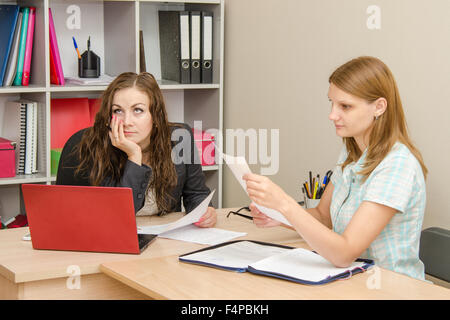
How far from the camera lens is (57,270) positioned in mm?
1521

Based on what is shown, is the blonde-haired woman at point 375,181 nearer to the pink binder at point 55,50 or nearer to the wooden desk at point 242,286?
the wooden desk at point 242,286

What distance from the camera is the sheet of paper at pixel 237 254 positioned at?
156 centimetres

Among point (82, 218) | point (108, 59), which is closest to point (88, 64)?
point (108, 59)

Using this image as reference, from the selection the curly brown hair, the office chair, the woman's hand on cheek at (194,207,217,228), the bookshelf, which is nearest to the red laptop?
the woman's hand on cheek at (194,207,217,228)

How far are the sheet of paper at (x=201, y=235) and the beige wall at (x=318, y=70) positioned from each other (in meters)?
0.72

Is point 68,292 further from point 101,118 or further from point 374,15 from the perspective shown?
point 374,15

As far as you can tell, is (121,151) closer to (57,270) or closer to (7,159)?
(57,270)

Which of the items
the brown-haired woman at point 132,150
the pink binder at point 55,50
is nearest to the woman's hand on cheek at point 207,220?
the brown-haired woman at point 132,150

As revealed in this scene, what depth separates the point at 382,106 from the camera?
1.67m

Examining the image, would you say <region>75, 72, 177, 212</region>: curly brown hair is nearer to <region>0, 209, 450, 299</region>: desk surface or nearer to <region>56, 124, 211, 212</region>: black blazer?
<region>56, 124, 211, 212</region>: black blazer

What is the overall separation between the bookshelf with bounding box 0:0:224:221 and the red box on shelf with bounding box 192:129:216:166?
0.05m

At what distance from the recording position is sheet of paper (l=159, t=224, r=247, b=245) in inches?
71.4

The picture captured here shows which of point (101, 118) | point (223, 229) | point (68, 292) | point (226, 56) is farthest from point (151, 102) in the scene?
point (226, 56)

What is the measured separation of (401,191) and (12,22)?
1.96m
